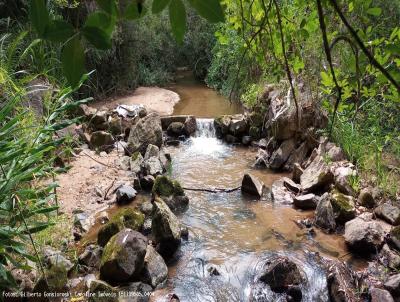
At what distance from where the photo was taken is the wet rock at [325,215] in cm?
417

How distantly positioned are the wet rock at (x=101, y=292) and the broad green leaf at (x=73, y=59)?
269 cm

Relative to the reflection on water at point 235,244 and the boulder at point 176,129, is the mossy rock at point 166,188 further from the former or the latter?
the boulder at point 176,129

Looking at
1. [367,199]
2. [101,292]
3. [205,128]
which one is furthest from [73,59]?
[205,128]

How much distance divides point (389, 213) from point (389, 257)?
1.97 feet

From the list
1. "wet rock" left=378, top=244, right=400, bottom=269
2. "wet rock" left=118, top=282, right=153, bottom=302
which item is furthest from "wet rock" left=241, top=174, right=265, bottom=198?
"wet rock" left=118, top=282, right=153, bottom=302

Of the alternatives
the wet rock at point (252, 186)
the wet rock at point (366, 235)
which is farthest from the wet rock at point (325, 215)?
the wet rock at point (252, 186)

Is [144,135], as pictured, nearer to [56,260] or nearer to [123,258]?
[123,258]

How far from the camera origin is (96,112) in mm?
7055

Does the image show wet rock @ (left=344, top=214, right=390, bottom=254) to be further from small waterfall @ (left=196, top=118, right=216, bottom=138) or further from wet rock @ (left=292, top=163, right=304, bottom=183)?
small waterfall @ (left=196, top=118, right=216, bottom=138)

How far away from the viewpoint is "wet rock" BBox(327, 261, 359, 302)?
10.5 feet

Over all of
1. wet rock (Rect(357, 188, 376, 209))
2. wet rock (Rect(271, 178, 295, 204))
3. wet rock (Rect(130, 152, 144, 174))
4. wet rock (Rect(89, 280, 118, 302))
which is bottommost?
wet rock (Rect(130, 152, 144, 174))

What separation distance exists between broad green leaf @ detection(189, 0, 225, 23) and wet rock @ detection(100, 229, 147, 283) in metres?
2.93

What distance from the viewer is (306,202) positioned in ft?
15.3

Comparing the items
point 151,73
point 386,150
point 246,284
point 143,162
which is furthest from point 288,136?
point 151,73
